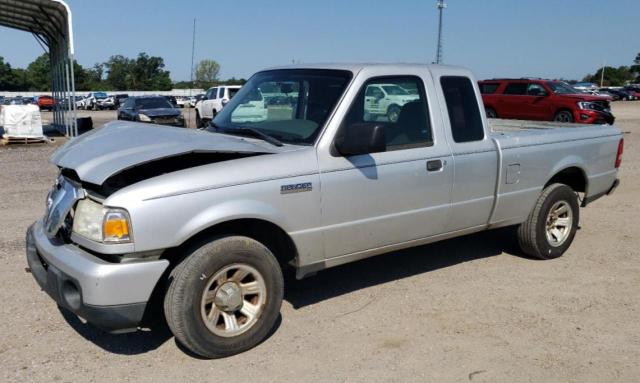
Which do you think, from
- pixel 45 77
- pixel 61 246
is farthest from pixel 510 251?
pixel 45 77

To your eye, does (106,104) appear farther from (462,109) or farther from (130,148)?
(130,148)

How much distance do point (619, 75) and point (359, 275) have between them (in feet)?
363

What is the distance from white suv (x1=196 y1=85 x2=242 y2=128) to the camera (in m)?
23.5

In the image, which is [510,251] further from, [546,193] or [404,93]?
[404,93]

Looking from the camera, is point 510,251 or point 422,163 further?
point 510,251

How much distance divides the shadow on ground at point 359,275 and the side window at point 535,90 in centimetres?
1413

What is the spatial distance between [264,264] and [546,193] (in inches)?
126

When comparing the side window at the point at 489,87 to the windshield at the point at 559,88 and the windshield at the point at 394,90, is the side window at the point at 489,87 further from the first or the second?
the windshield at the point at 394,90

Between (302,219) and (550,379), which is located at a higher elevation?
(302,219)

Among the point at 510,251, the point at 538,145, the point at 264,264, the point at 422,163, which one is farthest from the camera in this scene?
the point at 510,251

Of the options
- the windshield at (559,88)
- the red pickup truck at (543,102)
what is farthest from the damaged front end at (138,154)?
the windshield at (559,88)

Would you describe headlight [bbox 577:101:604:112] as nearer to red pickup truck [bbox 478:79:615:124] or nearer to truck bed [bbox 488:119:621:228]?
red pickup truck [bbox 478:79:615:124]

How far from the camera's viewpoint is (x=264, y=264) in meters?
3.76

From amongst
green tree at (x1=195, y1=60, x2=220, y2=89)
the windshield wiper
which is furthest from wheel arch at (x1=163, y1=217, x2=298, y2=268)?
green tree at (x1=195, y1=60, x2=220, y2=89)
